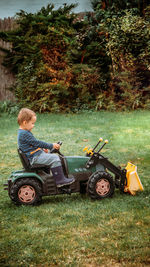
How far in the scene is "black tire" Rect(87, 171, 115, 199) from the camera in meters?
4.32

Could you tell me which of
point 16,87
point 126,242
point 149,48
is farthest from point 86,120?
point 126,242

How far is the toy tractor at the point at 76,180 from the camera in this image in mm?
4227

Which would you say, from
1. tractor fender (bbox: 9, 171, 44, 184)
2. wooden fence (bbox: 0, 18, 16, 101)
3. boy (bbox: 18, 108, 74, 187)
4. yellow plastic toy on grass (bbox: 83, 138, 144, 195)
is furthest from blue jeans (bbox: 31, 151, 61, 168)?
wooden fence (bbox: 0, 18, 16, 101)

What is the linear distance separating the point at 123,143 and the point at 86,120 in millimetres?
3458

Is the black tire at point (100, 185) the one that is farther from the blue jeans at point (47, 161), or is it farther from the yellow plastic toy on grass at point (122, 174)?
the blue jeans at point (47, 161)

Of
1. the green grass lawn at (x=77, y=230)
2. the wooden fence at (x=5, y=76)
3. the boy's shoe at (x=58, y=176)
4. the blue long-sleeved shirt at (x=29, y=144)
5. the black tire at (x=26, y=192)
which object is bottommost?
the green grass lawn at (x=77, y=230)

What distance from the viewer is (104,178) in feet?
14.3

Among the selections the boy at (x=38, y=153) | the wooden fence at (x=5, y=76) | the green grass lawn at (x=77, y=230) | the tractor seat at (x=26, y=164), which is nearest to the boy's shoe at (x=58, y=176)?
the boy at (x=38, y=153)

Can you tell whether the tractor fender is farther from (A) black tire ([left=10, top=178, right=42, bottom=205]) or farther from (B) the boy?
(B) the boy

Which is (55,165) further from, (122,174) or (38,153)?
(122,174)

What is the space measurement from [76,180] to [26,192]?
26.2 inches

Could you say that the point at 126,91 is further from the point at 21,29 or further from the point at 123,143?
the point at 123,143

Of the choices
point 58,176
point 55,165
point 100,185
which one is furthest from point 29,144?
point 100,185

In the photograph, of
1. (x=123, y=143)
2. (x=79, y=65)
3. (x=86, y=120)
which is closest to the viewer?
(x=123, y=143)
